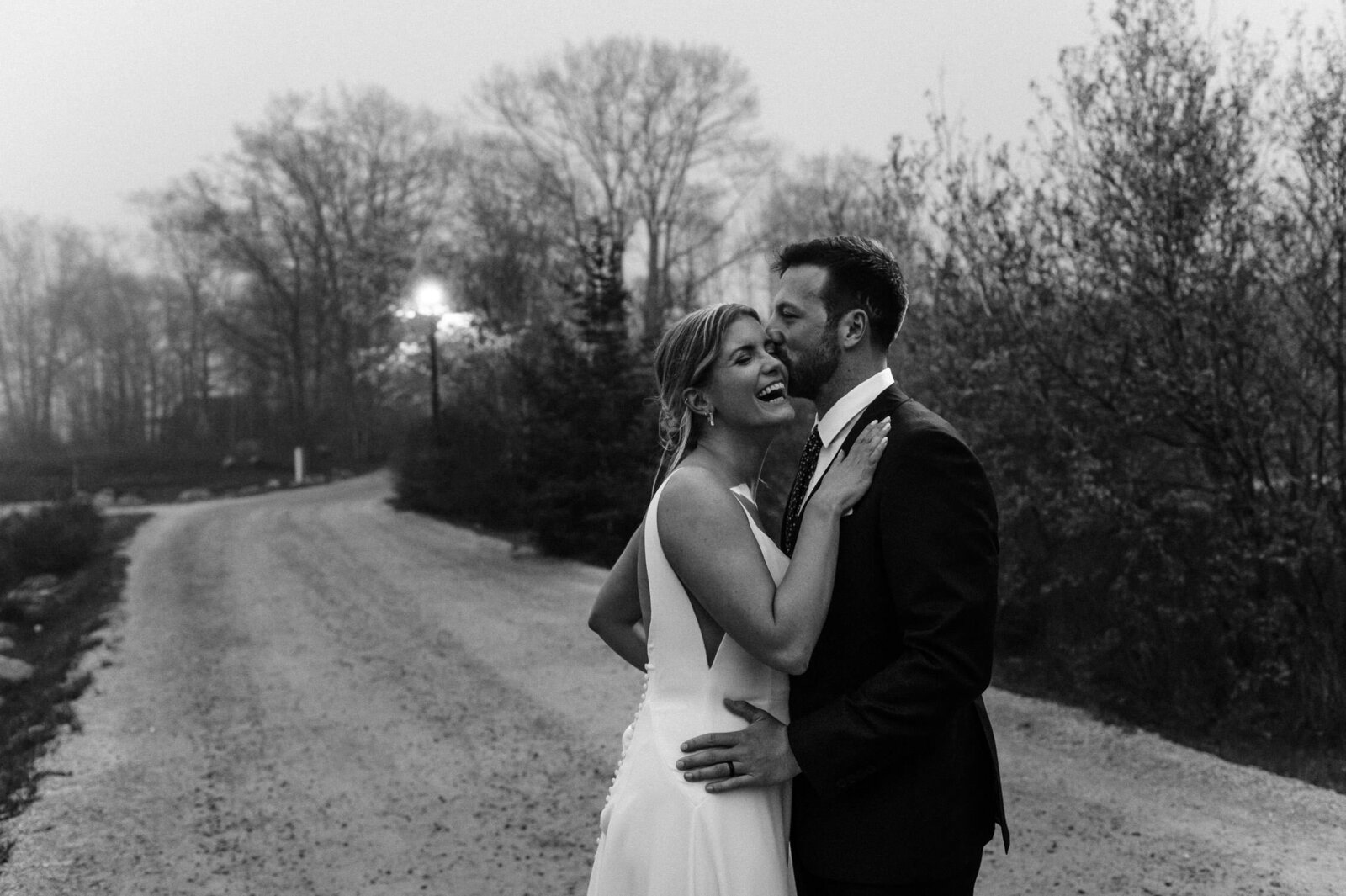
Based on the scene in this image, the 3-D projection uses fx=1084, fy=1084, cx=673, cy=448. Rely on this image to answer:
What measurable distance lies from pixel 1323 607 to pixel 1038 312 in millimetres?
2902

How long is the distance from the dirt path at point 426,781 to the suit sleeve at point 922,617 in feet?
11.2

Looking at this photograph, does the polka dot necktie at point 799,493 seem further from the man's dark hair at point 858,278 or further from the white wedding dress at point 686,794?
the man's dark hair at point 858,278

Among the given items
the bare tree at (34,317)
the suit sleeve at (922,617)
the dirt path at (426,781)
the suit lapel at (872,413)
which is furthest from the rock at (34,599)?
the bare tree at (34,317)

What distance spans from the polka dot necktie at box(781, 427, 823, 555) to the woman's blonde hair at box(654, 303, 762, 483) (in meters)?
0.29

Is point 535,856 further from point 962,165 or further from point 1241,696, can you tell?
point 962,165

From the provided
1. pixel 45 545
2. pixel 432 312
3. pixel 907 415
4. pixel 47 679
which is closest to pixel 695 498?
pixel 907 415

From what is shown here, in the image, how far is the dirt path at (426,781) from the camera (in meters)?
5.58

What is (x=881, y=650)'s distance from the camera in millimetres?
2391

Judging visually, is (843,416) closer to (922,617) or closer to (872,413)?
(872,413)

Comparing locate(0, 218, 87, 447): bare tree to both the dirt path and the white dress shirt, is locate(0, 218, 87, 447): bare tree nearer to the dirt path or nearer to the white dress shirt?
the dirt path

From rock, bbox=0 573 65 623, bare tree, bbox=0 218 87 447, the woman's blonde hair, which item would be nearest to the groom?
the woman's blonde hair

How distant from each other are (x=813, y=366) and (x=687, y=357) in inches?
12.6

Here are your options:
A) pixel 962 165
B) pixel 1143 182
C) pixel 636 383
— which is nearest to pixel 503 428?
pixel 636 383

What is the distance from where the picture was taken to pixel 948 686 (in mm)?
2211
